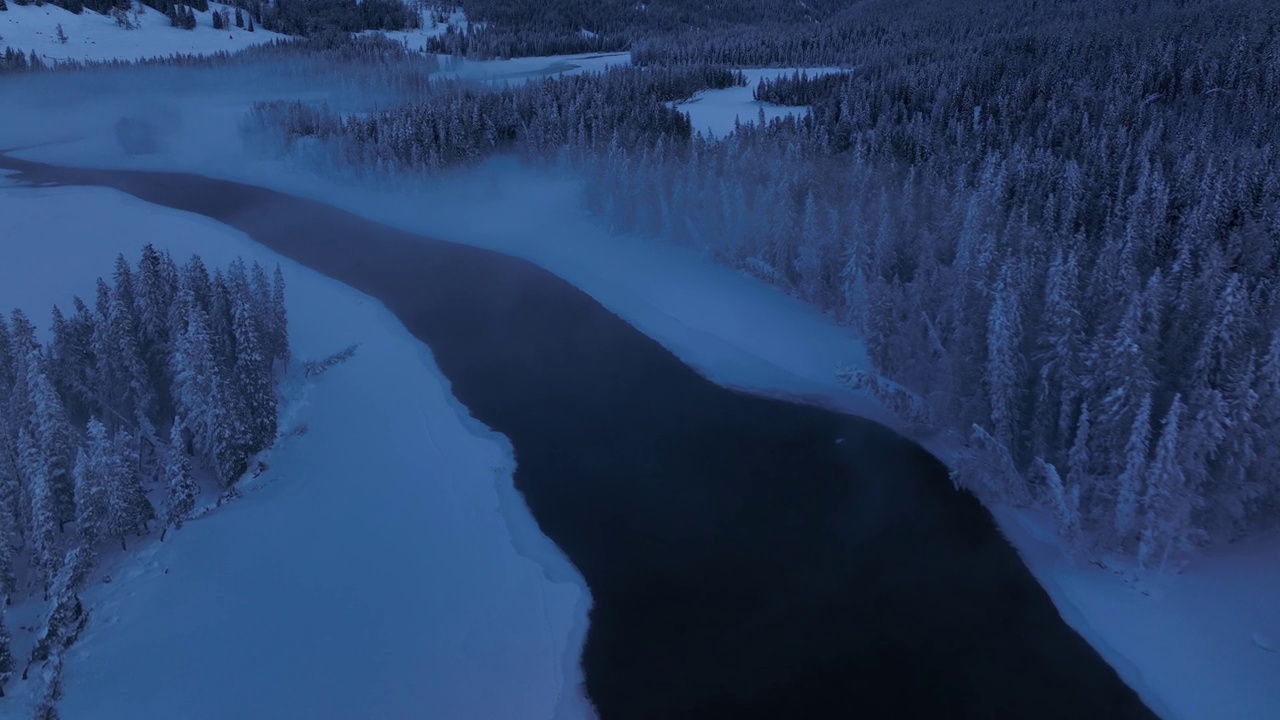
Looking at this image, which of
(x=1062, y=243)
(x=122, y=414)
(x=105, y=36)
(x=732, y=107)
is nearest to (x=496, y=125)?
(x=732, y=107)

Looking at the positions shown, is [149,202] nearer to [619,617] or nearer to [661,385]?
[661,385]

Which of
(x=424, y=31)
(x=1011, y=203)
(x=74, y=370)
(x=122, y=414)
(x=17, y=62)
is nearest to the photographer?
(x=74, y=370)

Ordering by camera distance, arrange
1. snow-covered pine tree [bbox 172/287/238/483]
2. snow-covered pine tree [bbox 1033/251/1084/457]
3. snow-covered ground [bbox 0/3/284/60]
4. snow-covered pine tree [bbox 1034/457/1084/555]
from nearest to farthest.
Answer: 1. snow-covered pine tree [bbox 1034/457/1084/555]
2. snow-covered pine tree [bbox 1033/251/1084/457]
3. snow-covered pine tree [bbox 172/287/238/483]
4. snow-covered ground [bbox 0/3/284/60]

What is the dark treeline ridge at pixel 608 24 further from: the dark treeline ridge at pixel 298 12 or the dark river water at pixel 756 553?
the dark river water at pixel 756 553

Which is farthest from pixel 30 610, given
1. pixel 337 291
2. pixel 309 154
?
pixel 309 154

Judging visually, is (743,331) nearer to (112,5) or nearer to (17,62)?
(17,62)

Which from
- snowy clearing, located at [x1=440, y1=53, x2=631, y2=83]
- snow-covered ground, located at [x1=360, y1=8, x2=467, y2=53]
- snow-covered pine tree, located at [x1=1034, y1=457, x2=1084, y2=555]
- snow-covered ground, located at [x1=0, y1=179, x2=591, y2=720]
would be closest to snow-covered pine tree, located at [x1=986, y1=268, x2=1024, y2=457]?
snow-covered pine tree, located at [x1=1034, y1=457, x2=1084, y2=555]

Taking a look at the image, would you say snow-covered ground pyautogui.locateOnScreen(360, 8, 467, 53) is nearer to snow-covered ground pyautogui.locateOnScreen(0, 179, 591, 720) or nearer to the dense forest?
the dense forest
